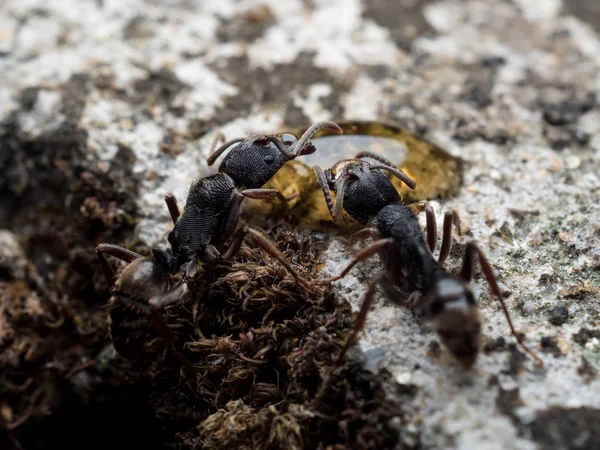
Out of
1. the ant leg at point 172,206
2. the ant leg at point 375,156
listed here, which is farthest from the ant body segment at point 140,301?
the ant leg at point 375,156

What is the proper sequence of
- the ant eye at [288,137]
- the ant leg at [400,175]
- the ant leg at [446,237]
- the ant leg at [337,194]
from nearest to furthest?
the ant leg at [446,237], the ant leg at [337,194], the ant leg at [400,175], the ant eye at [288,137]

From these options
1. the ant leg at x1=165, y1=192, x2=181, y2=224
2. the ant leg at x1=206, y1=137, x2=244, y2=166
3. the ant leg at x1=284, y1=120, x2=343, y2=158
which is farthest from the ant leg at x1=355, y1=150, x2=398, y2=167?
the ant leg at x1=165, y1=192, x2=181, y2=224

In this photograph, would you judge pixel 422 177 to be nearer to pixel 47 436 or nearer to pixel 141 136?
pixel 141 136

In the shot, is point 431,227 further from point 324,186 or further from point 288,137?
point 288,137

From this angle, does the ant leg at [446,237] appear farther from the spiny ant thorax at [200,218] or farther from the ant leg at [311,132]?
the spiny ant thorax at [200,218]

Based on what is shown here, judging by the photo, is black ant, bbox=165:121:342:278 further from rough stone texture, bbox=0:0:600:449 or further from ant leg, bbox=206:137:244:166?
rough stone texture, bbox=0:0:600:449

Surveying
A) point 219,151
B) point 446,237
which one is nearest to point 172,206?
point 219,151
